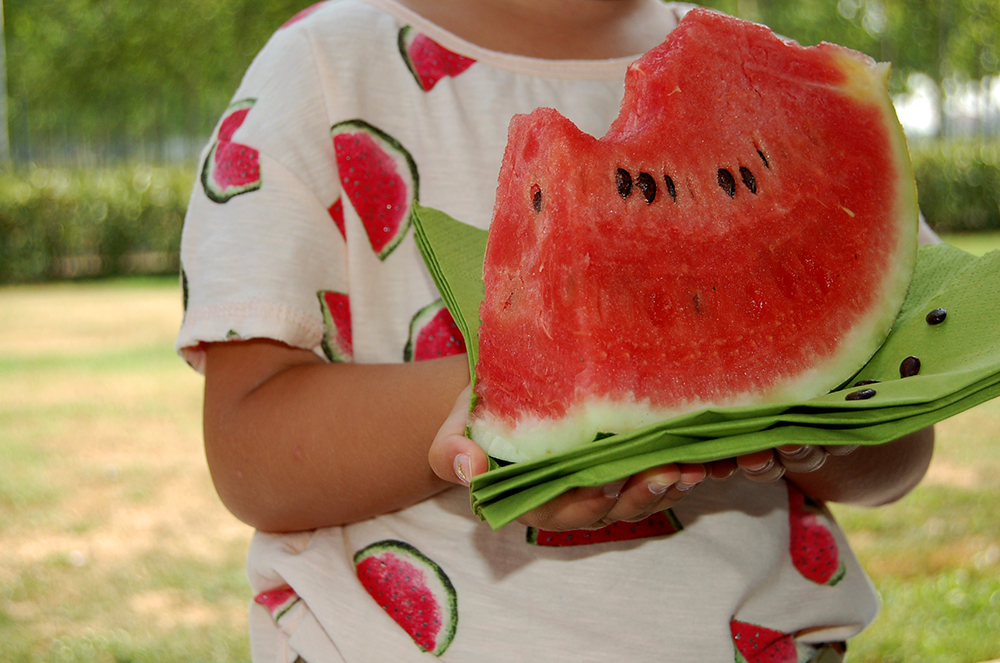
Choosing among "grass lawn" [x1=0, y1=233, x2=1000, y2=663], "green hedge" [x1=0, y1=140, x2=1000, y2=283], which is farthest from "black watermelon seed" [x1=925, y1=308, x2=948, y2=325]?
"green hedge" [x1=0, y1=140, x2=1000, y2=283]

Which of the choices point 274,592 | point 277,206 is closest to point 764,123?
point 277,206

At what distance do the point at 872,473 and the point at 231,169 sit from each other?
3.27 feet

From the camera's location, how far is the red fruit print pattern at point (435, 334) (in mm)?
1296

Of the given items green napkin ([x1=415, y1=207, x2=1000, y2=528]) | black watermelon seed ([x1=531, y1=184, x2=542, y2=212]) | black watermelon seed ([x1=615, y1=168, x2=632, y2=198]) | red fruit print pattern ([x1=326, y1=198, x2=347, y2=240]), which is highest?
black watermelon seed ([x1=615, y1=168, x2=632, y2=198])

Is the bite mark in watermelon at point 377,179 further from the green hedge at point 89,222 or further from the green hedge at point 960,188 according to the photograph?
the green hedge at point 960,188

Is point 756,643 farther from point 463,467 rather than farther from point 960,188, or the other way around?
point 960,188

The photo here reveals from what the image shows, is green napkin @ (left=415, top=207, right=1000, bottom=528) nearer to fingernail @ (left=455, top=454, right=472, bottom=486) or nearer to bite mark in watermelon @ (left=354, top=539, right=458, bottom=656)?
fingernail @ (left=455, top=454, right=472, bottom=486)

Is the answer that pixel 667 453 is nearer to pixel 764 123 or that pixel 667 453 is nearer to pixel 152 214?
pixel 764 123

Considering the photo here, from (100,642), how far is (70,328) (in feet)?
19.6

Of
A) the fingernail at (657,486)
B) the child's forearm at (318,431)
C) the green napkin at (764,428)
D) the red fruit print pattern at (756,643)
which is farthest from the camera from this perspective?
the red fruit print pattern at (756,643)

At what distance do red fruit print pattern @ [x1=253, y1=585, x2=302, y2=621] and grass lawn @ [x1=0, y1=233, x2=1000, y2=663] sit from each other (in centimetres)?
204

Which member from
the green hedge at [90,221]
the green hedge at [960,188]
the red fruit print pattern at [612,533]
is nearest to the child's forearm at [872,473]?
the red fruit print pattern at [612,533]

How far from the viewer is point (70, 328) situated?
8.42 m

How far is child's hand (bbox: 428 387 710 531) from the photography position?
820 mm
